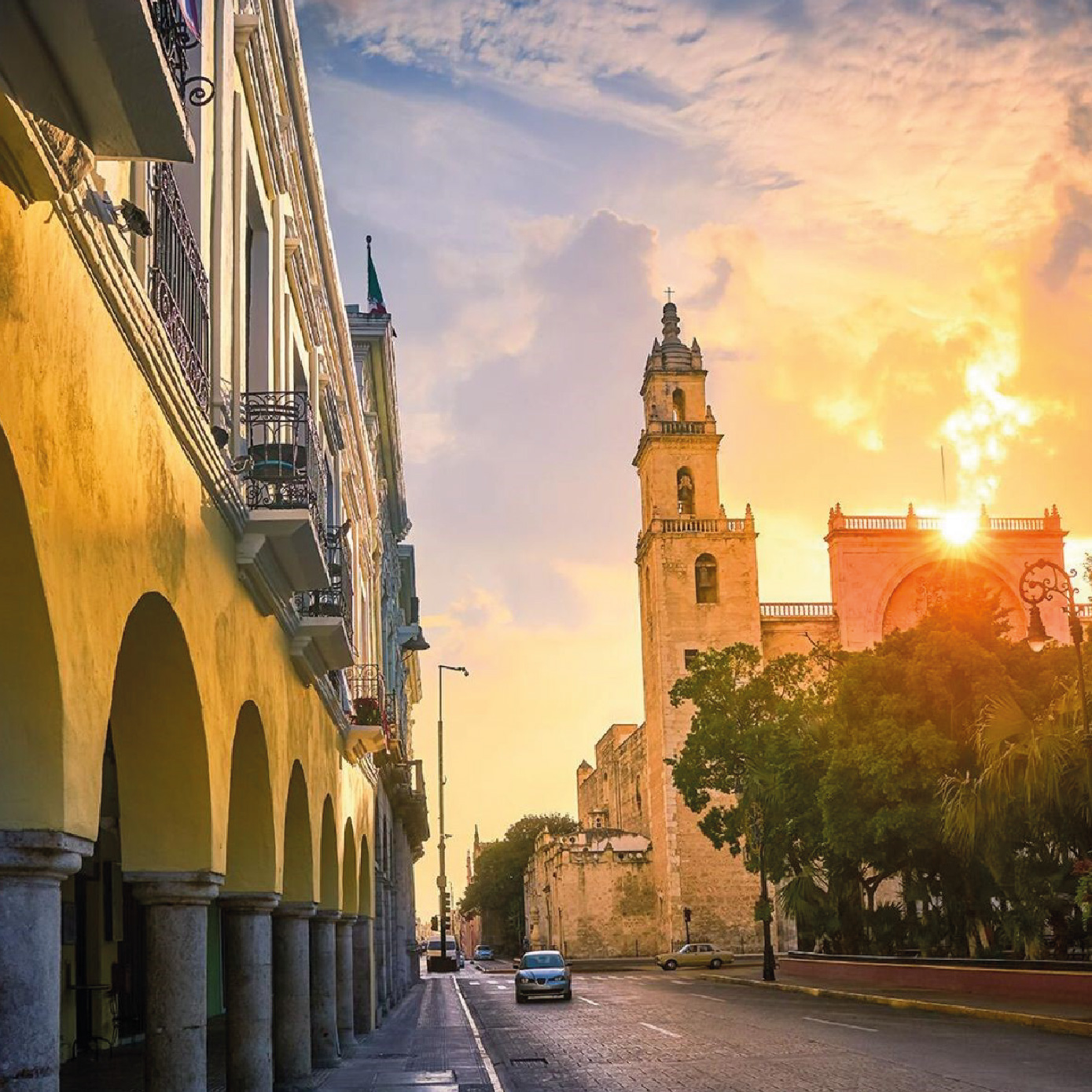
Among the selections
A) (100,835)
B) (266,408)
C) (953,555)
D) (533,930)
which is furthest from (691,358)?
(266,408)

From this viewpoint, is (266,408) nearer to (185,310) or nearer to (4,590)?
(185,310)

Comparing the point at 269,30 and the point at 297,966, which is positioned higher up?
the point at 269,30

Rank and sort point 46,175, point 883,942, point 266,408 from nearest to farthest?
point 46,175, point 266,408, point 883,942

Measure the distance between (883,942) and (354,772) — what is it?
20.6 m

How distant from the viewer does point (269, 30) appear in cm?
1340

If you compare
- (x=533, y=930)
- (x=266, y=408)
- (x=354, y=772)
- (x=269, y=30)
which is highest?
(x=269, y=30)

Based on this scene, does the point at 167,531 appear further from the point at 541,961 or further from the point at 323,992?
the point at 541,961

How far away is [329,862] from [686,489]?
5320 centimetres

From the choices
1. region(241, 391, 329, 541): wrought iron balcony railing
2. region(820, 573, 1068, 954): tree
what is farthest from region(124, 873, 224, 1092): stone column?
region(820, 573, 1068, 954): tree

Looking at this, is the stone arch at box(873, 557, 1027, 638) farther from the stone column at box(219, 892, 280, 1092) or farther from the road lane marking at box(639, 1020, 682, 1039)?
the stone column at box(219, 892, 280, 1092)

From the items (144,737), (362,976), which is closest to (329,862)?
(362,976)

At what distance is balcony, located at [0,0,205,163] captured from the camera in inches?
186

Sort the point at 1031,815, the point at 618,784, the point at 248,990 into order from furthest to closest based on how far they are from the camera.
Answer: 1. the point at 618,784
2. the point at 1031,815
3. the point at 248,990

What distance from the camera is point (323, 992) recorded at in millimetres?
19000
